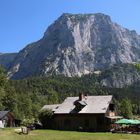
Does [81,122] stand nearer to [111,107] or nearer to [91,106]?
[91,106]

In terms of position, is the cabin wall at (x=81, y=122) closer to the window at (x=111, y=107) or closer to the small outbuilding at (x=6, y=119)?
the window at (x=111, y=107)

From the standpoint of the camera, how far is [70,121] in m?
76.2

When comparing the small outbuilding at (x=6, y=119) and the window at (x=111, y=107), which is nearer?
the window at (x=111, y=107)

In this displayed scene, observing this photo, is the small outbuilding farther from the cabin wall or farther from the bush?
the cabin wall

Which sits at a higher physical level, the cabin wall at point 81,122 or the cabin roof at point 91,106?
the cabin roof at point 91,106

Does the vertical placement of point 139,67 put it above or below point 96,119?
above

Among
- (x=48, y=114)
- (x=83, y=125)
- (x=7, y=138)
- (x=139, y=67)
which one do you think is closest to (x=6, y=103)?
(x=48, y=114)

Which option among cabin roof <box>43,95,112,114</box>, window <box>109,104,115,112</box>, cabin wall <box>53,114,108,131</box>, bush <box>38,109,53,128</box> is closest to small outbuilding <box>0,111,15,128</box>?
bush <box>38,109,53,128</box>

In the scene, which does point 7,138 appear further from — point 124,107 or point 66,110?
point 124,107

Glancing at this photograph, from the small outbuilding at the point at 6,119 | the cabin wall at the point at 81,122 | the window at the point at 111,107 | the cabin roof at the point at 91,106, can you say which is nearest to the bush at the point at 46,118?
the cabin wall at the point at 81,122

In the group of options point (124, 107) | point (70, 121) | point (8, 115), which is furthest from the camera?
point (124, 107)

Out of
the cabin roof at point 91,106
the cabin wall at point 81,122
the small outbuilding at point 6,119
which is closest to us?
the cabin wall at point 81,122

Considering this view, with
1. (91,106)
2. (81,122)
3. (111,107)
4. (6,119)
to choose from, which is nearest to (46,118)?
(81,122)

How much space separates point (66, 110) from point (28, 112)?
57517mm
